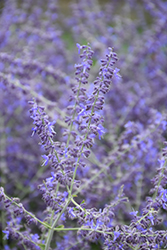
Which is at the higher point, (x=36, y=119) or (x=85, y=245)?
(x=36, y=119)

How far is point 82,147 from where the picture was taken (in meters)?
1.50

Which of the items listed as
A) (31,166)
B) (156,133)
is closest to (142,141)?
(156,133)

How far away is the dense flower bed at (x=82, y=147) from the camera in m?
1.49

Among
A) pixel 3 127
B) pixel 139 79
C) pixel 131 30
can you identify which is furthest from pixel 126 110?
pixel 131 30

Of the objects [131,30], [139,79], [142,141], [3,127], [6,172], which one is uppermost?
[131,30]

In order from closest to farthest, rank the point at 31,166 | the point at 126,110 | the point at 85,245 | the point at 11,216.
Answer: the point at 11,216
the point at 85,245
the point at 31,166
the point at 126,110

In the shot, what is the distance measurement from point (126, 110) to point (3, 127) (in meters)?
1.35

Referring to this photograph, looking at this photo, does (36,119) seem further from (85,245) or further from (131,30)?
(131,30)

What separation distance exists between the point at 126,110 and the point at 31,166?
1144mm

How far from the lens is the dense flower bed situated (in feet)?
4.89

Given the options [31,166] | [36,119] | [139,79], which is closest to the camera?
[36,119]

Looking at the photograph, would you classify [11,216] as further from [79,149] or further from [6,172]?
[6,172]

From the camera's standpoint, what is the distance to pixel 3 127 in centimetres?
312

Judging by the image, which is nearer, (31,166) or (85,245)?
(85,245)
